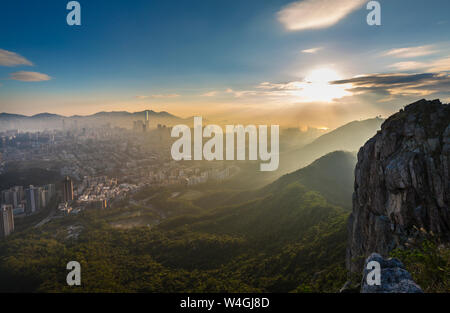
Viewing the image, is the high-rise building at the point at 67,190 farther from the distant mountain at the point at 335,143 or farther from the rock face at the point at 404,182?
the distant mountain at the point at 335,143

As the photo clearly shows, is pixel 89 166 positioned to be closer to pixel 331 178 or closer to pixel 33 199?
pixel 33 199

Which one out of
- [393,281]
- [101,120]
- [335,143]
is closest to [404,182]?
[393,281]

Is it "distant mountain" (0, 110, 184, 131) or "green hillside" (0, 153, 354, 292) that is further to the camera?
"distant mountain" (0, 110, 184, 131)

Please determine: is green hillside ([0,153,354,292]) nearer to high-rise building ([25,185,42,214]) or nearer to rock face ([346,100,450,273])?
rock face ([346,100,450,273])

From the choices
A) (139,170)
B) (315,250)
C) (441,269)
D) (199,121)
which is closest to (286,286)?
(315,250)

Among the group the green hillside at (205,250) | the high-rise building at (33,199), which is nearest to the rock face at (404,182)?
the green hillside at (205,250)

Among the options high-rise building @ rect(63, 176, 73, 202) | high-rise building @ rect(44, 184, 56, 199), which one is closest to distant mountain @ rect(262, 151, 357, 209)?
high-rise building @ rect(63, 176, 73, 202)
